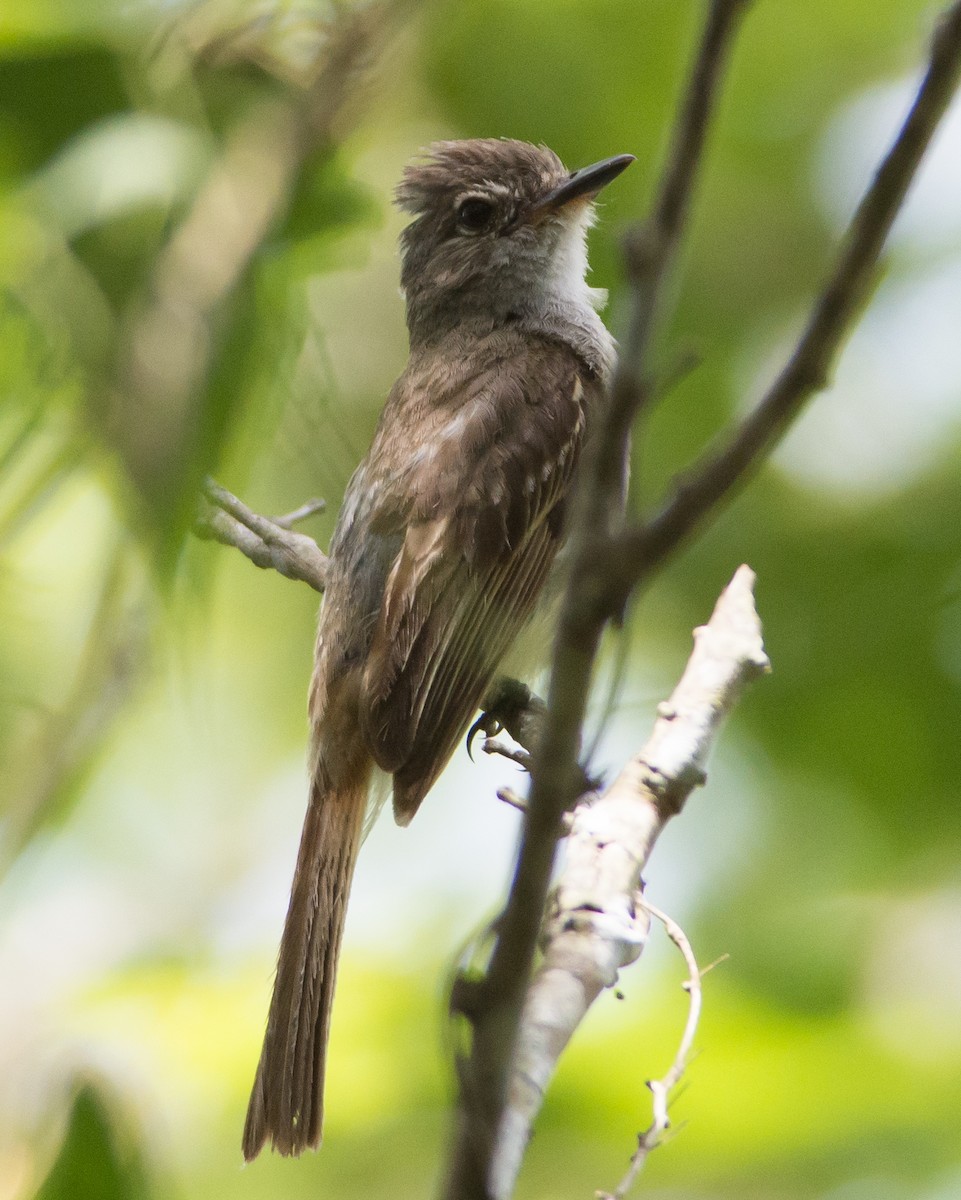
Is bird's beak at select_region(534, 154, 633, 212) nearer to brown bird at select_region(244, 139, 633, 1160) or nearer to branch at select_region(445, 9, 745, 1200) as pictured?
brown bird at select_region(244, 139, 633, 1160)

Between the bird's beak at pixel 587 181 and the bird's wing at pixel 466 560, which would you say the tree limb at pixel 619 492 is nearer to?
the bird's wing at pixel 466 560

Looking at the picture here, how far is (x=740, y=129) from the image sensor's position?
6559mm

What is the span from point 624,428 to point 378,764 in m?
2.63

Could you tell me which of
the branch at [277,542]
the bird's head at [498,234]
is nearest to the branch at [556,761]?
the branch at [277,542]

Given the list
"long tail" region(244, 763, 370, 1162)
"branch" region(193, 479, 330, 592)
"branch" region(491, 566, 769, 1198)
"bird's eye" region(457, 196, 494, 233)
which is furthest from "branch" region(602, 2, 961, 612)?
"bird's eye" region(457, 196, 494, 233)

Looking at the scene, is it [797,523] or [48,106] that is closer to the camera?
[48,106]

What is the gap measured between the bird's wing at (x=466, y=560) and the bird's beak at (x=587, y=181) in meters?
0.68

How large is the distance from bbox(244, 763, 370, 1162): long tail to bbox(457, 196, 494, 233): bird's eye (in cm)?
224

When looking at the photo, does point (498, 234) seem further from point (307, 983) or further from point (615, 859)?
point (615, 859)

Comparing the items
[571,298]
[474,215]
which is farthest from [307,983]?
[474,215]

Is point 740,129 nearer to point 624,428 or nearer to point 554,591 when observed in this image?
point 554,591

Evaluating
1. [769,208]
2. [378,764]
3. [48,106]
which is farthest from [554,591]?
[769,208]

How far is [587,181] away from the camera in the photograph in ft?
16.3

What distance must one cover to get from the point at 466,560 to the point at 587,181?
4.93ft
